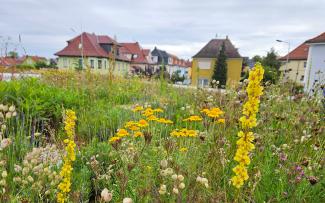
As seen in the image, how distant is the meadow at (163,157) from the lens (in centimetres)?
141

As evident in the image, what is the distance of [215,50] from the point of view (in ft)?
120

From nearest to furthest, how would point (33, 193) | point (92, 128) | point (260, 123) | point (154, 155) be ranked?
point (33, 193)
point (154, 155)
point (260, 123)
point (92, 128)

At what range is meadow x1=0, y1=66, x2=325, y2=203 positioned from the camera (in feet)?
4.64

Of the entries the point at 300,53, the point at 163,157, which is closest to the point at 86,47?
the point at 300,53

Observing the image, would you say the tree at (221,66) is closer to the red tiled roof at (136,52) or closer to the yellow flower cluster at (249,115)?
the red tiled roof at (136,52)

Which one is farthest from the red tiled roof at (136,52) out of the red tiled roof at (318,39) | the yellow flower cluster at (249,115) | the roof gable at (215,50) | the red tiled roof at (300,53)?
the yellow flower cluster at (249,115)

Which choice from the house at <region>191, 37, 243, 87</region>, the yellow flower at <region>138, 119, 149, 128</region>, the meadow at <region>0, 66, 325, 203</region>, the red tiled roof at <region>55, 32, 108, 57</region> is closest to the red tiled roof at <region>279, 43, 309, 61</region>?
the house at <region>191, 37, 243, 87</region>

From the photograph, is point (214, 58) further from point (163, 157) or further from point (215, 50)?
point (163, 157)

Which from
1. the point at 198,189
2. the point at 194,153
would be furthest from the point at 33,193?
the point at 194,153

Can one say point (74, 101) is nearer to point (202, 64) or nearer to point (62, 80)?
point (62, 80)

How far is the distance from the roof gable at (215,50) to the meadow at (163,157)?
109 feet

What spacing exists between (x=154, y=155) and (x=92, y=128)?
160 centimetres

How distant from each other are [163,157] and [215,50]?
3646 cm

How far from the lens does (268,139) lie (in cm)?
257
